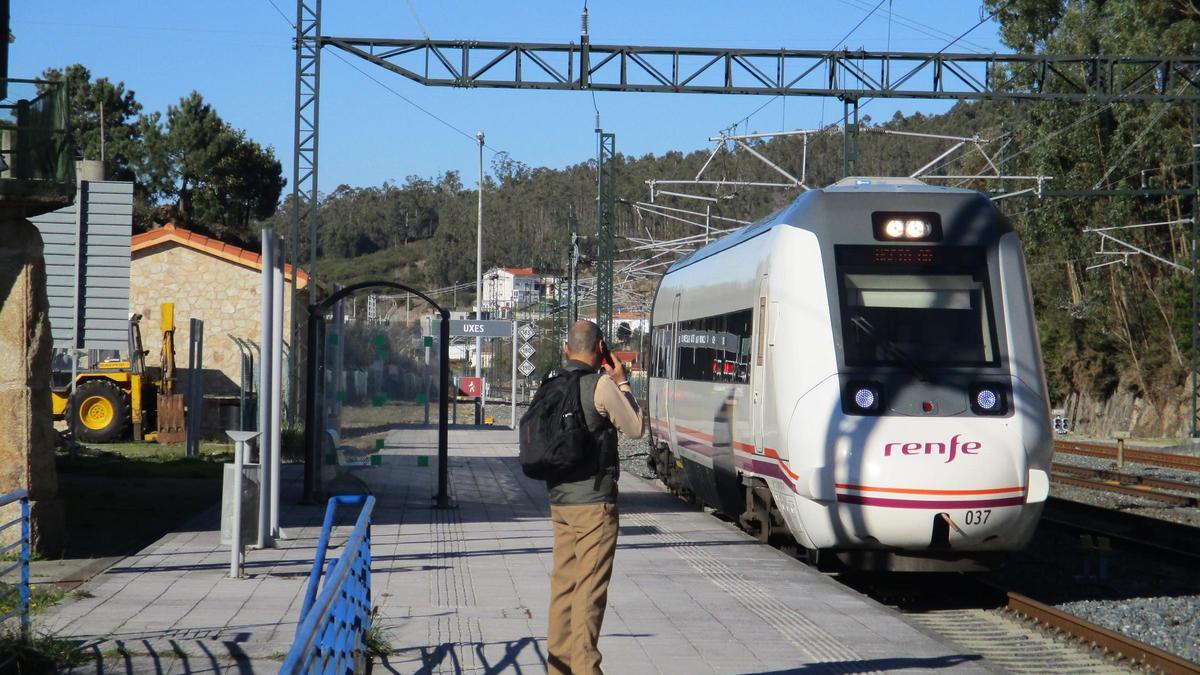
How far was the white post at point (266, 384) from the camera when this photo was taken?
484 inches

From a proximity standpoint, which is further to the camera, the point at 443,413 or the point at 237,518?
the point at 443,413

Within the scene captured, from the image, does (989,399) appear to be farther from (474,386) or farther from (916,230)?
(474,386)

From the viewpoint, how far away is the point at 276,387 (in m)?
12.8

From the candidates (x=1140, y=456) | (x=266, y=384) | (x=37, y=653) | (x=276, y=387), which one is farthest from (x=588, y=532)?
(x=1140, y=456)

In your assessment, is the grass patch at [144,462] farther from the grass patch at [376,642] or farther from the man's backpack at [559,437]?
the man's backpack at [559,437]

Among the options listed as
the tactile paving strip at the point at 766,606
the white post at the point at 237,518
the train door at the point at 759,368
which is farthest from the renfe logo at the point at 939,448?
the white post at the point at 237,518

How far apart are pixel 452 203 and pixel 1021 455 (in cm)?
12540

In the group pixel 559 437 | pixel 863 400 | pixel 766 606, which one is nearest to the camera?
pixel 559 437

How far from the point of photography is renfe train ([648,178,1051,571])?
10.4m

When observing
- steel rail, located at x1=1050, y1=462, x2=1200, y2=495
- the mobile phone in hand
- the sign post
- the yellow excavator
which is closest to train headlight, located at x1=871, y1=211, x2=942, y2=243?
the mobile phone in hand

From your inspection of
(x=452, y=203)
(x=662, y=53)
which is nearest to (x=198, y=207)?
(x=662, y=53)

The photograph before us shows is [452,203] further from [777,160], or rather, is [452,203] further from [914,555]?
[914,555]

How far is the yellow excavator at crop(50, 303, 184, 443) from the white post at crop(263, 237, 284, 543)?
16.2m

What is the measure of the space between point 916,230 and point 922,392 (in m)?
1.39
